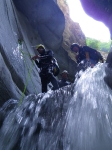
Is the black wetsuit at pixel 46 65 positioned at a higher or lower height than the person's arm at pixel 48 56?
lower

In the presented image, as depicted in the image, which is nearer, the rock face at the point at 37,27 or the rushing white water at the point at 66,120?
the rushing white water at the point at 66,120

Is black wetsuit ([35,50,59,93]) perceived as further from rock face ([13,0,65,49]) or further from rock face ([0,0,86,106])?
rock face ([13,0,65,49])

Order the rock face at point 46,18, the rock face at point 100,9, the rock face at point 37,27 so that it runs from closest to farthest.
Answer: the rock face at point 37,27 < the rock face at point 100,9 < the rock face at point 46,18

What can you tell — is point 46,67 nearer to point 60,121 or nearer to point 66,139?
point 60,121

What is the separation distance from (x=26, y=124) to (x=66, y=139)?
128 centimetres

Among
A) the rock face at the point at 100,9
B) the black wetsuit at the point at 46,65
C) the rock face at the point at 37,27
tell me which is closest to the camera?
the black wetsuit at the point at 46,65

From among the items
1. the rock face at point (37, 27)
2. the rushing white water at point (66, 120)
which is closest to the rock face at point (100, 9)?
the rock face at point (37, 27)

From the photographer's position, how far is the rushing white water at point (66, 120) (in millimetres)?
3863

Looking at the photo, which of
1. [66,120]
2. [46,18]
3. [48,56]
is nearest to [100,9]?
[46,18]

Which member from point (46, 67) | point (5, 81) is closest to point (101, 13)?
point (46, 67)

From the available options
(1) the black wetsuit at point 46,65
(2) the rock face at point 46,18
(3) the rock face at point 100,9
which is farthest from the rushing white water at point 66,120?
(2) the rock face at point 46,18

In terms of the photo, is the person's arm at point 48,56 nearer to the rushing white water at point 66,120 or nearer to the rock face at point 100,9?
the rushing white water at point 66,120

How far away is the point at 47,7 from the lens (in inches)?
541

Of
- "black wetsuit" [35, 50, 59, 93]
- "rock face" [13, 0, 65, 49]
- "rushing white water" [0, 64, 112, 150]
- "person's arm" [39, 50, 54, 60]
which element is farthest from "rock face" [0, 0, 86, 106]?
"rushing white water" [0, 64, 112, 150]
